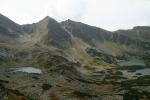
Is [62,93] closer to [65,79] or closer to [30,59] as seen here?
[65,79]

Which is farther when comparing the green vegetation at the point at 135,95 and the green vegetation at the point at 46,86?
the green vegetation at the point at 46,86

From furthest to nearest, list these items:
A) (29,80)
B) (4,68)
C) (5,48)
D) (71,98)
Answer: (5,48)
(4,68)
(29,80)
(71,98)

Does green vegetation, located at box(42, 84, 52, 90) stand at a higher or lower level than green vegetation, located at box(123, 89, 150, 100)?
higher

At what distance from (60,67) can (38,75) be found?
2232 cm

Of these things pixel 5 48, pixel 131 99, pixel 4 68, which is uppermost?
pixel 5 48

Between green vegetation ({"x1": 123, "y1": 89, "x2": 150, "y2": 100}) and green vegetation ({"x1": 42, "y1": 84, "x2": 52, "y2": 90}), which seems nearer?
green vegetation ({"x1": 123, "y1": 89, "x2": 150, "y2": 100})

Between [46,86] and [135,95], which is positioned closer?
[46,86]

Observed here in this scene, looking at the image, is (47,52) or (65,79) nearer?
(65,79)

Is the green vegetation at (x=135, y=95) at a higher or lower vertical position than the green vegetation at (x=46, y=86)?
lower

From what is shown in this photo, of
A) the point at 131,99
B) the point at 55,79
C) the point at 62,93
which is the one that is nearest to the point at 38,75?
the point at 55,79

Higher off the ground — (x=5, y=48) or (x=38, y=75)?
(x=5, y=48)

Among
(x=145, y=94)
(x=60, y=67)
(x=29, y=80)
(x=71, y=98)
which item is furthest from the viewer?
(x=60, y=67)

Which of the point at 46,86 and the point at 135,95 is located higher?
the point at 46,86

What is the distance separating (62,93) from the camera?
99.1 meters
